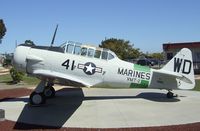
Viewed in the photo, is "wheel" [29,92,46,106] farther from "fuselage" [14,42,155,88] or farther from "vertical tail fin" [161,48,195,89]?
"vertical tail fin" [161,48,195,89]

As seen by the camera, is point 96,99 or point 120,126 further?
point 96,99

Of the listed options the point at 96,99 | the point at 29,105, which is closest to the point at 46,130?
the point at 29,105

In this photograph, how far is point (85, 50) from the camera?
530 inches

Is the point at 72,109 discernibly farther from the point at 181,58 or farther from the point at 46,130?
the point at 181,58

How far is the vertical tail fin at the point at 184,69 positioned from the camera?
13891 mm

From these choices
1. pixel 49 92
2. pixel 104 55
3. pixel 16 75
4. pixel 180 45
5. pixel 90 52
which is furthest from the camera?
pixel 180 45

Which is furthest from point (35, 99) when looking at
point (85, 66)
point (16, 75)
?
point (16, 75)

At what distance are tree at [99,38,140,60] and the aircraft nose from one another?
51.5m

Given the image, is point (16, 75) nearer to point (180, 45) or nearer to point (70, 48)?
point (70, 48)

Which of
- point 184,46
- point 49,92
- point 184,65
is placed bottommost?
point 49,92

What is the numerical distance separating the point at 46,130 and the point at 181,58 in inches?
298

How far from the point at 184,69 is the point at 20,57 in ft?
23.5

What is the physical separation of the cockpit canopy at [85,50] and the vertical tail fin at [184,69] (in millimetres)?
2921

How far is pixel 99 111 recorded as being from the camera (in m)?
11.7
